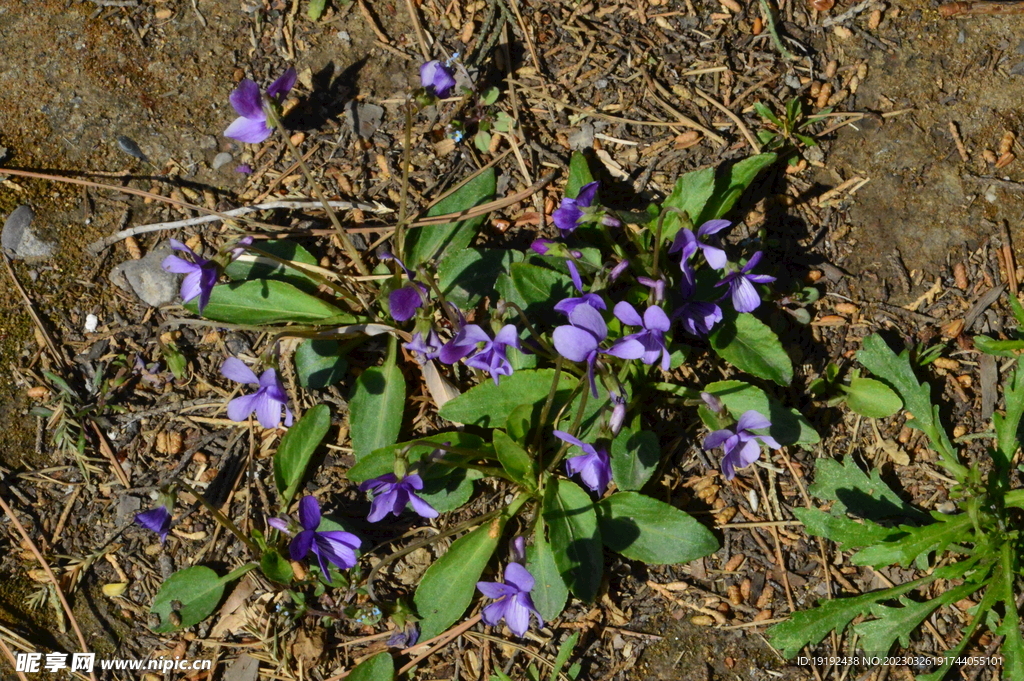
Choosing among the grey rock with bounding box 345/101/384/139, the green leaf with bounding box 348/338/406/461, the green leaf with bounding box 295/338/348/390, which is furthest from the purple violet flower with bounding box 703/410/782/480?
the grey rock with bounding box 345/101/384/139

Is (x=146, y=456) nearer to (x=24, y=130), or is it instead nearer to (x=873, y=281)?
(x=24, y=130)

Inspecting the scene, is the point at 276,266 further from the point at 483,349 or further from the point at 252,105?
the point at 483,349

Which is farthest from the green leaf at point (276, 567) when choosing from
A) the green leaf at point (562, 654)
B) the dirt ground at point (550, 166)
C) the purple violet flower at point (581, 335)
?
the purple violet flower at point (581, 335)

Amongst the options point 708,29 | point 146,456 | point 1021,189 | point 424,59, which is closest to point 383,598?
point 146,456

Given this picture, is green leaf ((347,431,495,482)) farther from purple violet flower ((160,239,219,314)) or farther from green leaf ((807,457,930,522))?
green leaf ((807,457,930,522))

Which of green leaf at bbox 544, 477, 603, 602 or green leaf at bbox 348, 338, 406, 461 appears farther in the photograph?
green leaf at bbox 348, 338, 406, 461

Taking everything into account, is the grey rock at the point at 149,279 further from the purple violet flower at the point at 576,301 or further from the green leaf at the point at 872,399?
the green leaf at the point at 872,399
